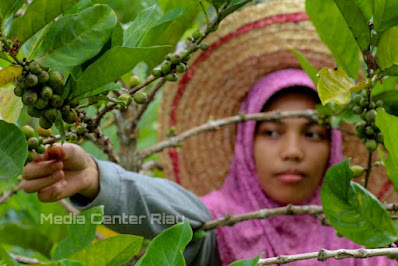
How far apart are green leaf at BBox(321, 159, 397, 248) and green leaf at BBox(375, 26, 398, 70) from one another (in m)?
0.18

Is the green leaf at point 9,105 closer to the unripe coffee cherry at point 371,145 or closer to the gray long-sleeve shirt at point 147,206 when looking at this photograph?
the gray long-sleeve shirt at point 147,206

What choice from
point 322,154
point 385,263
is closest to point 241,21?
point 322,154

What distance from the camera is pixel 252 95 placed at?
1.58 m

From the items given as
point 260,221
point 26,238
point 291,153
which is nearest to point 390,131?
point 291,153

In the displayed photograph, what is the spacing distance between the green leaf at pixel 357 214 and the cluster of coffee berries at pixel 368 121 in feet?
0.36

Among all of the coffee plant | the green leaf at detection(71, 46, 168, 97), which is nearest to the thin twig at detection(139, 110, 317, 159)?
the coffee plant

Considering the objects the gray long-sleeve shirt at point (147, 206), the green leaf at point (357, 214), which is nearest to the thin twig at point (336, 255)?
the green leaf at point (357, 214)

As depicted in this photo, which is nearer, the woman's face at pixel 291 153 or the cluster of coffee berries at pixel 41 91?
the cluster of coffee berries at pixel 41 91

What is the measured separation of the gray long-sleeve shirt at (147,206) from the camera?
1177mm

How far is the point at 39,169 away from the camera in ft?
3.17

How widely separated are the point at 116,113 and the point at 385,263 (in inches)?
27.1

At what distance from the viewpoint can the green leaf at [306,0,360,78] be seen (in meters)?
0.92

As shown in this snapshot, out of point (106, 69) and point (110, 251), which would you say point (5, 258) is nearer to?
point (110, 251)

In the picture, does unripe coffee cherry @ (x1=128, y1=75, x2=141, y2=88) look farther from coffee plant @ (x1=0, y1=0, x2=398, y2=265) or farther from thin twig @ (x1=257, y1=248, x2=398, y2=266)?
thin twig @ (x1=257, y1=248, x2=398, y2=266)
